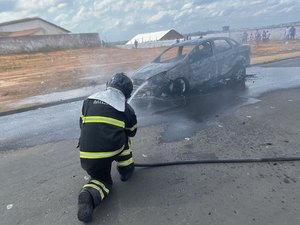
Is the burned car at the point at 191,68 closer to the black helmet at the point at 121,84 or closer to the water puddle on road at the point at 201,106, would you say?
the water puddle on road at the point at 201,106

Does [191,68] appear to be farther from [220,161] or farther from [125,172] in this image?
[125,172]

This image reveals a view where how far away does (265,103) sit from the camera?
23.5 feet

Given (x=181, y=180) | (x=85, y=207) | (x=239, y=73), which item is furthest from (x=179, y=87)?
(x=85, y=207)

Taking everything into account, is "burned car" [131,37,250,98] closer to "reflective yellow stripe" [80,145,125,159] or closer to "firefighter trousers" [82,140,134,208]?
"firefighter trousers" [82,140,134,208]

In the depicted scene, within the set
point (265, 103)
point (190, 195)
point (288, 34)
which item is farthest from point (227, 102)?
point (288, 34)

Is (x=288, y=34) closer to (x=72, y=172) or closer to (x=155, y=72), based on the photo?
(x=155, y=72)

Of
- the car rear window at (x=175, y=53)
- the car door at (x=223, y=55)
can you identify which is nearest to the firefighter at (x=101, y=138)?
the car rear window at (x=175, y=53)

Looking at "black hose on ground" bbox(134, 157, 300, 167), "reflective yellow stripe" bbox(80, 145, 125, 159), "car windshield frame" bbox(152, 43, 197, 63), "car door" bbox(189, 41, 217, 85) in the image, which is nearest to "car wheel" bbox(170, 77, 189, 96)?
"car door" bbox(189, 41, 217, 85)

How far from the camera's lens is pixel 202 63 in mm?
8633

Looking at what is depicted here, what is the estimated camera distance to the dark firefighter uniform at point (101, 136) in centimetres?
322

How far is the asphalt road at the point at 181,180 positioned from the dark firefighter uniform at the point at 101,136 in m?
0.29

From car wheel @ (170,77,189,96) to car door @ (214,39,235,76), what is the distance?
151 centimetres

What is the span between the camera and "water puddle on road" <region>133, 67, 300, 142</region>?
5910 mm

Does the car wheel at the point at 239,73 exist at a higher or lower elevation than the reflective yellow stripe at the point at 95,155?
lower
